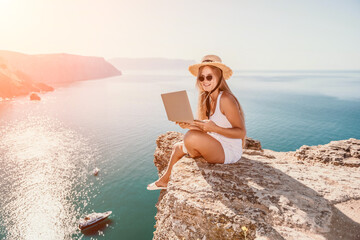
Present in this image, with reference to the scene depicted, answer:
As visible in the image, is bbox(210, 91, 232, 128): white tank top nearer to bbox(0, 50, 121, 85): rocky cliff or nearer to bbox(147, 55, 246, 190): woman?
bbox(147, 55, 246, 190): woman

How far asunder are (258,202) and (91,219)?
100 ft

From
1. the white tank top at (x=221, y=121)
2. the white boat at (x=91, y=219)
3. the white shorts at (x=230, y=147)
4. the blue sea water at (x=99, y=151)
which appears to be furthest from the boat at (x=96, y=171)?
the white tank top at (x=221, y=121)

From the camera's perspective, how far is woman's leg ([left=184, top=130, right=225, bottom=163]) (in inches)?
178

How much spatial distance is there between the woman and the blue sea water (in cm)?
2764

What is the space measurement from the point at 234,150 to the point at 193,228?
201 centimetres

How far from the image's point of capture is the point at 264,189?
13.4 feet

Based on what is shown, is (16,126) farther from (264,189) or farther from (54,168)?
(264,189)

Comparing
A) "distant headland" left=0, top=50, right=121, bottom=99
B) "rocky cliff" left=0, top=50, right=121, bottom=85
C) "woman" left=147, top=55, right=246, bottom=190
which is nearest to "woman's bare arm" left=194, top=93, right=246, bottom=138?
"woman" left=147, top=55, right=246, bottom=190

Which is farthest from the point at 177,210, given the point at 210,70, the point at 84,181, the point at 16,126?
the point at 16,126

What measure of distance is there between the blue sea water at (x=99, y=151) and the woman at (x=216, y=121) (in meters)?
27.6

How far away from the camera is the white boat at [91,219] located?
2759 cm

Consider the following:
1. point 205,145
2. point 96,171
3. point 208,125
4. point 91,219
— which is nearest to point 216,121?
point 208,125

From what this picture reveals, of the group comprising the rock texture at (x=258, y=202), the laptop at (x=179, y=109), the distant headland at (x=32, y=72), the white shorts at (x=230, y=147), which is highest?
the distant headland at (x=32, y=72)

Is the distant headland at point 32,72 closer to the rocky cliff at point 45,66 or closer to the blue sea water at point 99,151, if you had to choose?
the rocky cliff at point 45,66
